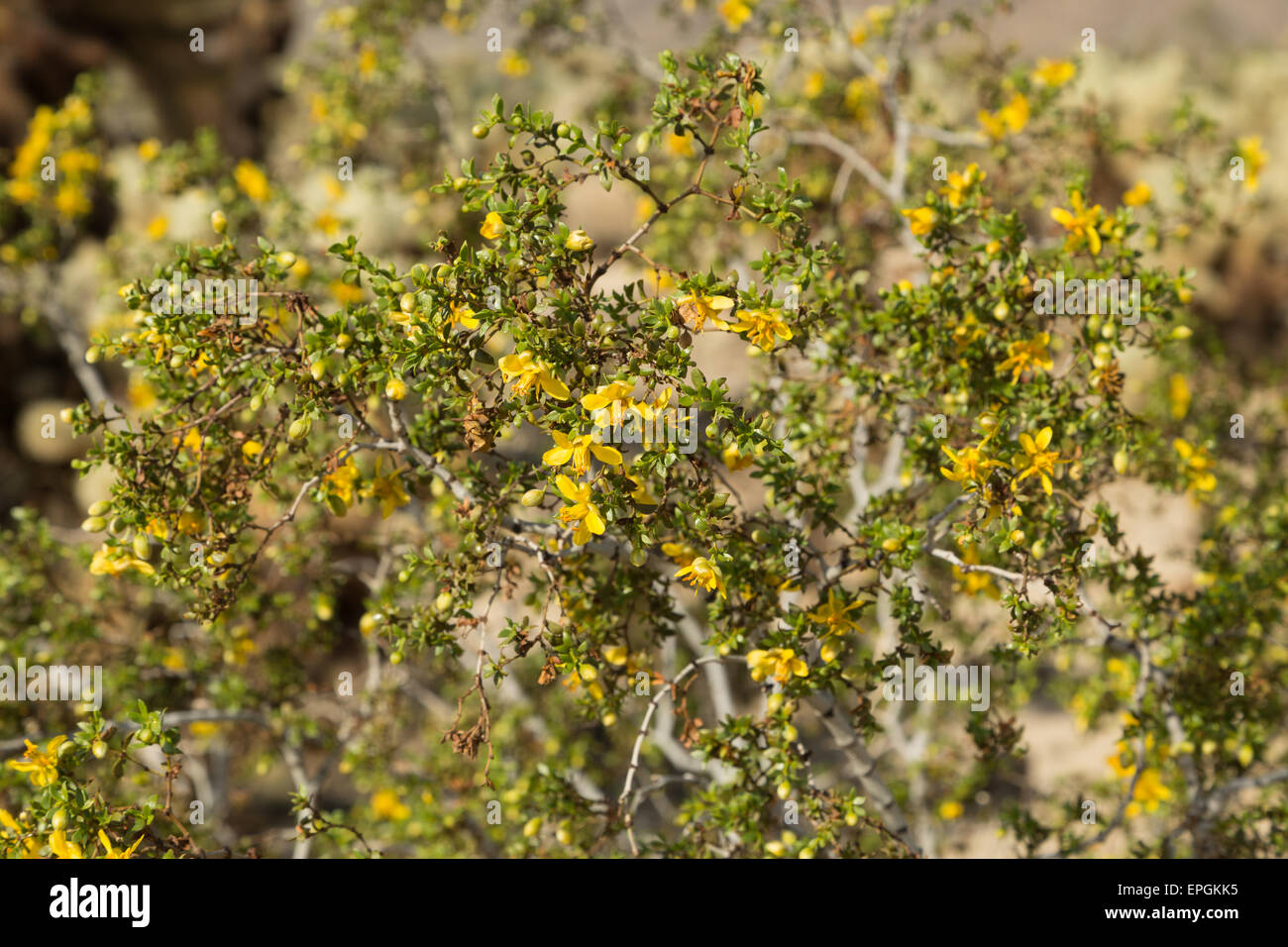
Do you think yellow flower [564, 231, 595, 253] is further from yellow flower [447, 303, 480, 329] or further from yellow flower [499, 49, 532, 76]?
yellow flower [499, 49, 532, 76]

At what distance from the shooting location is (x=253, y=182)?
3951 mm

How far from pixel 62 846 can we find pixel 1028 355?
8.08 ft

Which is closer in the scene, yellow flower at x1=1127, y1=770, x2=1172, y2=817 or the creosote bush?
the creosote bush

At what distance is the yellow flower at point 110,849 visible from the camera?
189 cm

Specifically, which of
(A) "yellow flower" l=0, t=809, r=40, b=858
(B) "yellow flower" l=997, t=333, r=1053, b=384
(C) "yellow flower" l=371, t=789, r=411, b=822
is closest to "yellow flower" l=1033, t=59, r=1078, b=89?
(B) "yellow flower" l=997, t=333, r=1053, b=384

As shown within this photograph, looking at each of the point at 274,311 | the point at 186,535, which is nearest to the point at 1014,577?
the point at 274,311

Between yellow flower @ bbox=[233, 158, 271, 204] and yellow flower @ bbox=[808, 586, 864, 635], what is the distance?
10.7 ft

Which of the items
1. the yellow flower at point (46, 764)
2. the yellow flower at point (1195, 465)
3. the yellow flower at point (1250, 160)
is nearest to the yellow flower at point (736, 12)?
the yellow flower at point (1250, 160)

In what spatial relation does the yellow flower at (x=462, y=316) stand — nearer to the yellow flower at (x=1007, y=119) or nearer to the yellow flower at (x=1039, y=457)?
the yellow flower at (x=1039, y=457)

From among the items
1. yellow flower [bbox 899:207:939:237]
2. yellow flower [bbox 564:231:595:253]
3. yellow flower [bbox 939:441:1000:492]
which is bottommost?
yellow flower [bbox 939:441:1000:492]

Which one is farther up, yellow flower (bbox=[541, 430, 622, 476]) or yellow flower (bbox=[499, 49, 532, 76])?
yellow flower (bbox=[499, 49, 532, 76])

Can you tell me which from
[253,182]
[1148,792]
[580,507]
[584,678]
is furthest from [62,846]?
[1148,792]

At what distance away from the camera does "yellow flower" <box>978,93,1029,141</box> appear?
3445 millimetres

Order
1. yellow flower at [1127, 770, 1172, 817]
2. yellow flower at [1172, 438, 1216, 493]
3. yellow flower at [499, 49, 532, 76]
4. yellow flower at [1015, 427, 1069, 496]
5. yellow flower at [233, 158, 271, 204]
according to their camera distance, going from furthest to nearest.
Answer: yellow flower at [499, 49, 532, 76], yellow flower at [233, 158, 271, 204], yellow flower at [1127, 770, 1172, 817], yellow flower at [1172, 438, 1216, 493], yellow flower at [1015, 427, 1069, 496]
